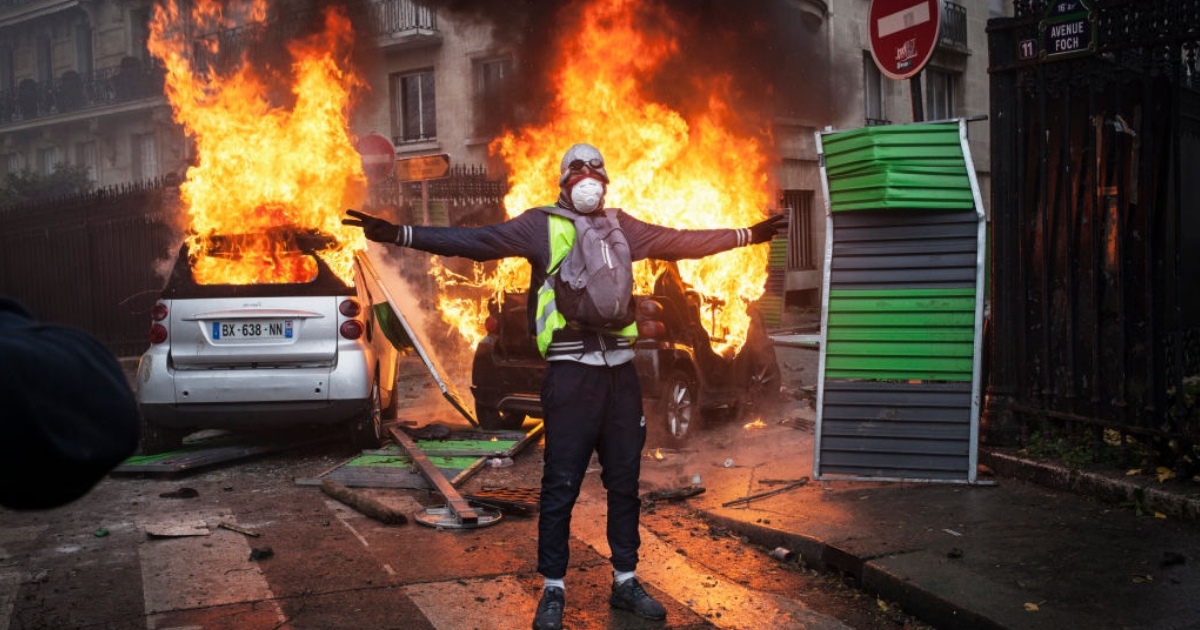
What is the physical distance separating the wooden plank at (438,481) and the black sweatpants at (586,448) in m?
1.52

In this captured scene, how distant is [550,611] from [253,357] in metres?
4.40

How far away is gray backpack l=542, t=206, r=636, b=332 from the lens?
4523mm

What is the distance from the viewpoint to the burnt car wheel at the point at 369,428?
825 centimetres

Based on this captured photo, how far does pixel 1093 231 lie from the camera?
6051 millimetres

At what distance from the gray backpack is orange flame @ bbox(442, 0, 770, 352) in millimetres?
4598

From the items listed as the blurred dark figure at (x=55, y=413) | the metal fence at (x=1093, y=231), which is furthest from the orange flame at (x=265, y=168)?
the blurred dark figure at (x=55, y=413)

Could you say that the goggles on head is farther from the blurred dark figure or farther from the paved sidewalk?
the blurred dark figure

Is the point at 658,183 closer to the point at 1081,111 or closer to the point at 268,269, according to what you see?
the point at 268,269

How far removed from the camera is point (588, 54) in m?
12.2

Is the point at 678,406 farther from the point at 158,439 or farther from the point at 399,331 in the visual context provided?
the point at 158,439

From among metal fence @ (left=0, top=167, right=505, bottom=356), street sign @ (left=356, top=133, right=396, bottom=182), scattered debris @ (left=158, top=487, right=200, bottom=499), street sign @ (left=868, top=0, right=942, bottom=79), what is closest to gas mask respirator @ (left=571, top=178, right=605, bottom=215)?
street sign @ (left=868, top=0, right=942, bottom=79)

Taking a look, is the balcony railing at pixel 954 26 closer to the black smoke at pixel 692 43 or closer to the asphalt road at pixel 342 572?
the black smoke at pixel 692 43

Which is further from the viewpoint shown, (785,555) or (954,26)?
(954,26)

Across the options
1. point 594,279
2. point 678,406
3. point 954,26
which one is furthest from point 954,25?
point 594,279
